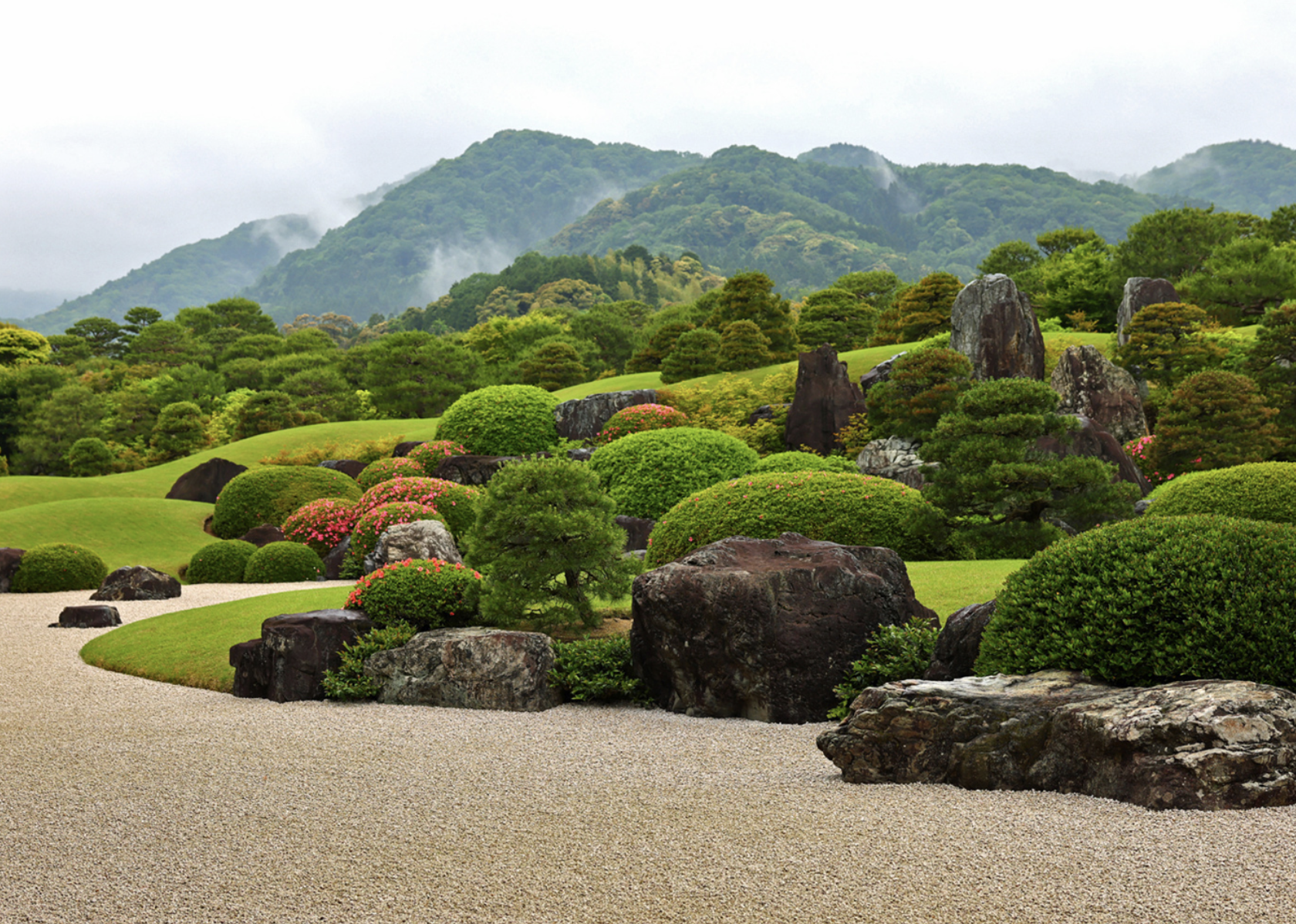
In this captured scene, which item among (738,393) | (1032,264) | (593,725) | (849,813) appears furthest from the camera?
(1032,264)

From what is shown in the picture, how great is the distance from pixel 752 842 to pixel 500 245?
205455mm

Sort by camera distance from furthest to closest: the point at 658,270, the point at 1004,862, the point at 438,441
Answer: the point at 658,270 → the point at 438,441 → the point at 1004,862

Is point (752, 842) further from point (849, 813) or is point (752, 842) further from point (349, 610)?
point (349, 610)

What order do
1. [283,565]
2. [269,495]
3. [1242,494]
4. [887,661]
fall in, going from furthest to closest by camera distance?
1. [269,495]
2. [283,565]
3. [1242,494]
4. [887,661]

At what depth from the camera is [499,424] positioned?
23.8 metres

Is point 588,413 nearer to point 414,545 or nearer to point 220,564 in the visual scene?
point 220,564

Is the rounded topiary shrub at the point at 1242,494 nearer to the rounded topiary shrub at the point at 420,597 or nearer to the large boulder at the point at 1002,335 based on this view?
the rounded topiary shrub at the point at 420,597

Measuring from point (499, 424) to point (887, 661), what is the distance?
1875 cm

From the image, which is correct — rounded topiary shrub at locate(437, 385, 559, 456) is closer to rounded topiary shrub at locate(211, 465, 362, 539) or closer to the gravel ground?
rounded topiary shrub at locate(211, 465, 362, 539)

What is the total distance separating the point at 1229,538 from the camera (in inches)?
173

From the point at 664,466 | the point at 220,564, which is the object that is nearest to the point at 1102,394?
the point at 664,466

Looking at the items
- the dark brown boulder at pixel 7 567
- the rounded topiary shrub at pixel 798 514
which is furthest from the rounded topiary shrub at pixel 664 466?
the dark brown boulder at pixel 7 567

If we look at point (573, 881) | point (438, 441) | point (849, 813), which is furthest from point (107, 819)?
point (438, 441)

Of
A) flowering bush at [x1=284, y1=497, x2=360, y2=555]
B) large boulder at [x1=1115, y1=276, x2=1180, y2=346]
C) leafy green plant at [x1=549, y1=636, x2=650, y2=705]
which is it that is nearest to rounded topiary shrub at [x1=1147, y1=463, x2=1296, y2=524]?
leafy green plant at [x1=549, y1=636, x2=650, y2=705]
